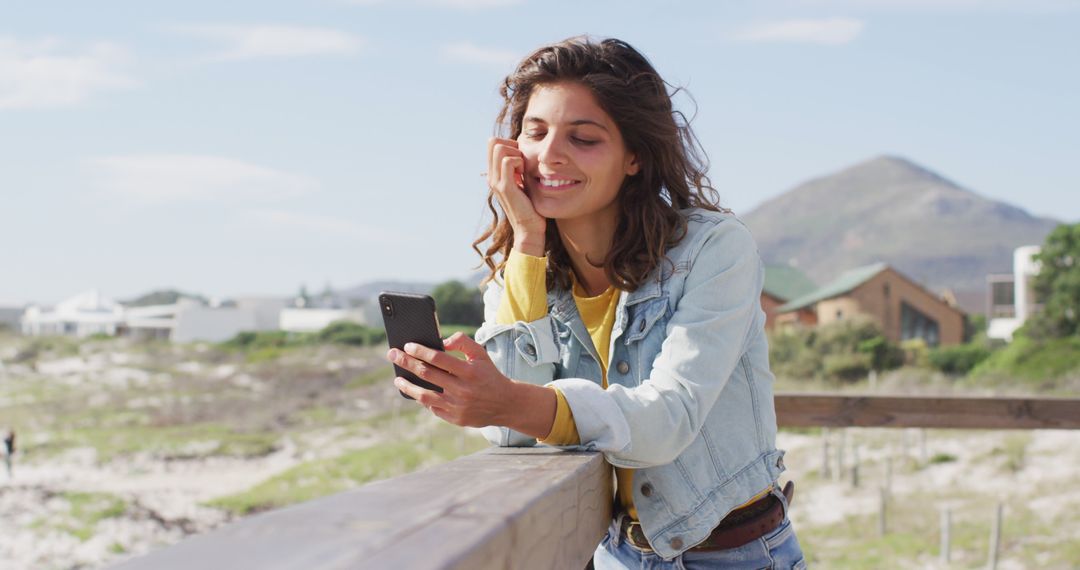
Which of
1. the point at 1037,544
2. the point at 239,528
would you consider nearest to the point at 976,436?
the point at 1037,544

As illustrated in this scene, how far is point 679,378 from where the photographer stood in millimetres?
1597

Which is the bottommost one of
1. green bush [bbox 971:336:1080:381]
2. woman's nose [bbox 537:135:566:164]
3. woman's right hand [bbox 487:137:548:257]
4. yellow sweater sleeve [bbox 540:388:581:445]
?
green bush [bbox 971:336:1080:381]

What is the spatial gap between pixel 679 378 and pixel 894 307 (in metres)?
38.8

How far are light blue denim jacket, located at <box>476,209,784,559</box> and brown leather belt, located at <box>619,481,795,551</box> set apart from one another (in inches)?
1.9

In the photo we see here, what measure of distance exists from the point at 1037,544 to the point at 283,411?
31.1 meters

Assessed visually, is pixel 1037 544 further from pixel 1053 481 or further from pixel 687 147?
pixel 687 147

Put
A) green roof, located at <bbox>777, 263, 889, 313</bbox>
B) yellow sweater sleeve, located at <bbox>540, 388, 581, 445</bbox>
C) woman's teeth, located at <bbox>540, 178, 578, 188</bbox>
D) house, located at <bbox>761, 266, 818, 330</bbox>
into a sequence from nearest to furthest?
yellow sweater sleeve, located at <bbox>540, 388, 581, 445</bbox>, woman's teeth, located at <bbox>540, 178, 578, 188</bbox>, green roof, located at <bbox>777, 263, 889, 313</bbox>, house, located at <bbox>761, 266, 818, 330</bbox>

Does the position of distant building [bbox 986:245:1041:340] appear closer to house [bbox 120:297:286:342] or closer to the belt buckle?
house [bbox 120:297:286:342]

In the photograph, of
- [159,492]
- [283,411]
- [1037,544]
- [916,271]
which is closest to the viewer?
[1037,544]

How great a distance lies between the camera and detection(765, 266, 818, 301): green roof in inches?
1837

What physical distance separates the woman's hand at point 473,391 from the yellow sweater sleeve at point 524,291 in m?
0.29

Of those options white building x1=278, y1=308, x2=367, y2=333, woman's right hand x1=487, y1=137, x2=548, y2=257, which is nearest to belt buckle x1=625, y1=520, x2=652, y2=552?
woman's right hand x1=487, y1=137, x2=548, y2=257

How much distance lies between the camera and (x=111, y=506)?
22.4 m

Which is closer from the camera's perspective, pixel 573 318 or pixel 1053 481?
pixel 573 318
